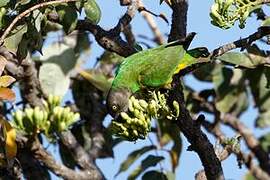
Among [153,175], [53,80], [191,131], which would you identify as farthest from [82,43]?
[191,131]

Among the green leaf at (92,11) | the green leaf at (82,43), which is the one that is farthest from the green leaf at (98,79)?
the green leaf at (92,11)

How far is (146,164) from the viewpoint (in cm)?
334

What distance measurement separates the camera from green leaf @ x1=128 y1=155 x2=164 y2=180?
10.9ft

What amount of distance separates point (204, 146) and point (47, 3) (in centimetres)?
60

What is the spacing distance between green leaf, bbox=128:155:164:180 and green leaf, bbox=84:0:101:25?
1065 mm

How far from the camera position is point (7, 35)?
2256 mm

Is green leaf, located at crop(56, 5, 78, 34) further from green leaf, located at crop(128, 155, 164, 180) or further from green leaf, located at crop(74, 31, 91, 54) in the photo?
green leaf, located at crop(74, 31, 91, 54)

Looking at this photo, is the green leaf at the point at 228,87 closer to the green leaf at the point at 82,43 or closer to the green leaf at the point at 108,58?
the green leaf at the point at 108,58

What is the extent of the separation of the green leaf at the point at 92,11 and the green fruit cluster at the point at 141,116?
0.28 meters

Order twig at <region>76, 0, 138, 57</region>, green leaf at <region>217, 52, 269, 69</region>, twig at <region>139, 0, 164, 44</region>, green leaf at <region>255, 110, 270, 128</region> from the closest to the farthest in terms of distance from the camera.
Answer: twig at <region>76, 0, 138, 57</region> → green leaf at <region>217, 52, 269, 69</region> → green leaf at <region>255, 110, 270, 128</region> → twig at <region>139, 0, 164, 44</region>

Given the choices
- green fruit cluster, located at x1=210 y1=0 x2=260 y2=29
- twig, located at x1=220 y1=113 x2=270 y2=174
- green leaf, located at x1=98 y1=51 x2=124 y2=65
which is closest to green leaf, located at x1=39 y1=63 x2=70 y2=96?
green leaf, located at x1=98 y1=51 x2=124 y2=65

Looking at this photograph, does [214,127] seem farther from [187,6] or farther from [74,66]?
[187,6]

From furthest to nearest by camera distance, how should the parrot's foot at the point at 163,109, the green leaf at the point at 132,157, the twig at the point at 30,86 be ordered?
the green leaf at the point at 132,157, the twig at the point at 30,86, the parrot's foot at the point at 163,109

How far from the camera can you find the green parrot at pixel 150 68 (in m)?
2.40
